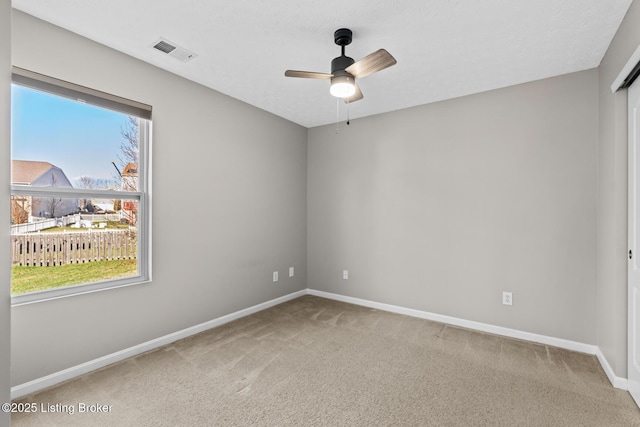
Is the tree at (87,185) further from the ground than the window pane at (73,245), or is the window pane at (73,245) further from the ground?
the tree at (87,185)

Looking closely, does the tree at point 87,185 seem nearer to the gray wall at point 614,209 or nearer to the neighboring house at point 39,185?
the neighboring house at point 39,185

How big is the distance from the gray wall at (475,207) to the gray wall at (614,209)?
0.73 feet

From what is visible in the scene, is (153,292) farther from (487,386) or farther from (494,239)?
(494,239)

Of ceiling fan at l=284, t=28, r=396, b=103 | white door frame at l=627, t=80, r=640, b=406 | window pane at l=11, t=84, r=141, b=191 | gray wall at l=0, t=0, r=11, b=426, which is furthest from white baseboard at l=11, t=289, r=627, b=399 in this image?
ceiling fan at l=284, t=28, r=396, b=103

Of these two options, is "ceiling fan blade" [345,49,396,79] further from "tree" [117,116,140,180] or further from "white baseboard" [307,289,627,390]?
"white baseboard" [307,289,627,390]

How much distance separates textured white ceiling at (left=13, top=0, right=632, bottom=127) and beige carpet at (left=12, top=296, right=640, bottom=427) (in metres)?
2.54

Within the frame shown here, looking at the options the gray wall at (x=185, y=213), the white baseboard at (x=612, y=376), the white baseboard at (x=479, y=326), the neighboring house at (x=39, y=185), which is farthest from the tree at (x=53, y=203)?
the white baseboard at (x=612, y=376)

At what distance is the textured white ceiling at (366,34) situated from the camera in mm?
1955

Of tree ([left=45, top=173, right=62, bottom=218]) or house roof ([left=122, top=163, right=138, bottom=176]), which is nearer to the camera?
tree ([left=45, top=173, right=62, bottom=218])

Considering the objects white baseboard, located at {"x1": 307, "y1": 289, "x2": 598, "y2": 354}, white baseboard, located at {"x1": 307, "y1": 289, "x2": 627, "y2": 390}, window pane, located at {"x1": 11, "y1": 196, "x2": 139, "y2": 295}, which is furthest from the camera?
white baseboard, located at {"x1": 307, "y1": 289, "x2": 598, "y2": 354}

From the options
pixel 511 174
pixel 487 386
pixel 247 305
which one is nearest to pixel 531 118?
pixel 511 174

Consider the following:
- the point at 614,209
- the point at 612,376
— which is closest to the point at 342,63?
the point at 614,209

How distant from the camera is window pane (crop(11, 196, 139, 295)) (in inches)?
83.7

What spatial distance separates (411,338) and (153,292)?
98.2 inches
